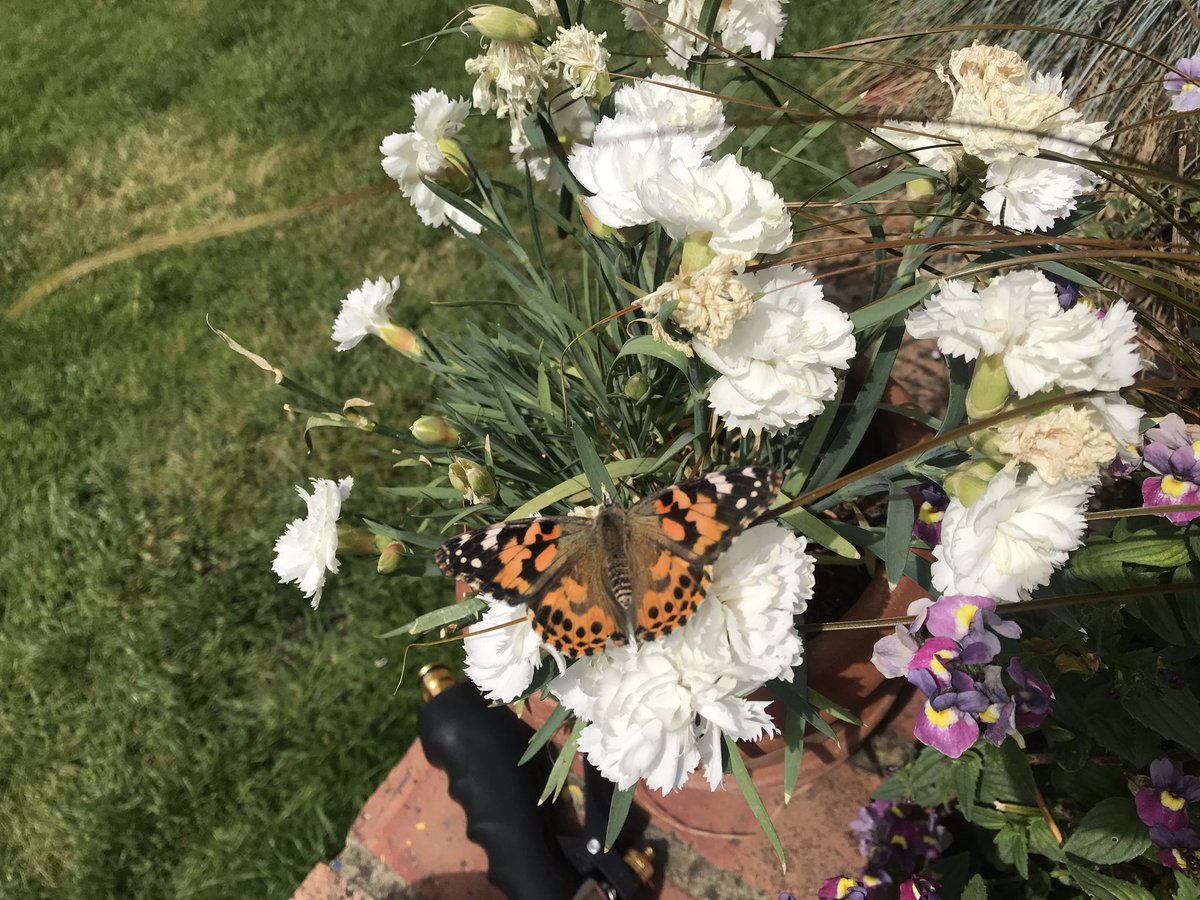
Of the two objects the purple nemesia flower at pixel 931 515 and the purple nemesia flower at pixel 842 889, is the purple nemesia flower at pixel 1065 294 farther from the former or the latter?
the purple nemesia flower at pixel 842 889

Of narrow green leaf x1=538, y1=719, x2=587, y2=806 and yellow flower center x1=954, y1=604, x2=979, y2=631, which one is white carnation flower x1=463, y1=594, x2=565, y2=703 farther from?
yellow flower center x1=954, y1=604, x2=979, y2=631

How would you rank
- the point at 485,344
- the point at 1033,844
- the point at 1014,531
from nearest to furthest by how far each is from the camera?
1. the point at 1014,531
2. the point at 1033,844
3. the point at 485,344

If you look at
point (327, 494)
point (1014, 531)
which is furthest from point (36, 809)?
point (1014, 531)

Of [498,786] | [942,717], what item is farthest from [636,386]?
[498,786]

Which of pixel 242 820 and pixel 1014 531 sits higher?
pixel 1014 531

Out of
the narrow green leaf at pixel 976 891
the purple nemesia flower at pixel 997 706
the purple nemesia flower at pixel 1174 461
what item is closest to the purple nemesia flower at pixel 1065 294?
the purple nemesia flower at pixel 1174 461

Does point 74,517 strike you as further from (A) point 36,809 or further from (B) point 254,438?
(A) point 36,809
